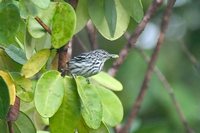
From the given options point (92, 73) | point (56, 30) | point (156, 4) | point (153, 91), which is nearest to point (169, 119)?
point (153, 91)

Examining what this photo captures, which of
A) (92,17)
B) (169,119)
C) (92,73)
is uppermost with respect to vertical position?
(92,17)

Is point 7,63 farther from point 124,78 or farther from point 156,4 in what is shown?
point 124,78

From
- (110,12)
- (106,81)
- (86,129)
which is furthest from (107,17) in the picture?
(106,81)

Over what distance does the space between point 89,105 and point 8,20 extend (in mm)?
281

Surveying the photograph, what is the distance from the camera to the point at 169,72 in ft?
18.2

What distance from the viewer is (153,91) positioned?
513cm

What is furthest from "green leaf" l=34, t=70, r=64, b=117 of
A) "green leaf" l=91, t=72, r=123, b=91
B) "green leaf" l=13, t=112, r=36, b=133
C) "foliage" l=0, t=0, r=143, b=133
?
"green leaf" l=91, t=72, r=123, b=91

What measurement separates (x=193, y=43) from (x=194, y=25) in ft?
1.00

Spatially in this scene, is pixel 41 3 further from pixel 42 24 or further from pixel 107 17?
pixel 107 17

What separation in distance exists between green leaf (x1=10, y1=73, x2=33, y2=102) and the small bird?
119 mm

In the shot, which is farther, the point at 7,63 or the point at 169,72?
the point at 169,72

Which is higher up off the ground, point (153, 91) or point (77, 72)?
point (77, 72)

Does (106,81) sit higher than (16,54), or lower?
lower

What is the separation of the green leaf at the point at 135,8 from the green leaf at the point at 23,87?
1.02ft
